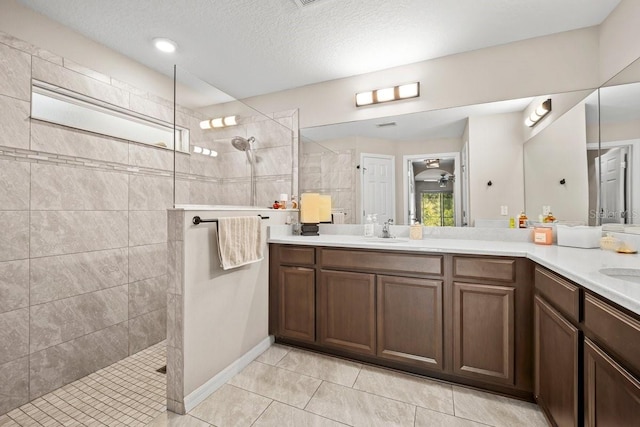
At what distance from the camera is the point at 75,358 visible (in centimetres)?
196

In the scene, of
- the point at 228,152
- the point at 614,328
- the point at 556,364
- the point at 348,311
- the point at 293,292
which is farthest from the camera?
the point at 293,292

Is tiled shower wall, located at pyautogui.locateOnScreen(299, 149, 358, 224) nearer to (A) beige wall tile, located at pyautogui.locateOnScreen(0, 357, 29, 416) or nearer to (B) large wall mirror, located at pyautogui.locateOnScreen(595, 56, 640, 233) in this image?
(B) large wall mirror, located at pyautogui.locateOnScreen(595, 56, 640, 233)

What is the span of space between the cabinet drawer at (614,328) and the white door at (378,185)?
5.21ft

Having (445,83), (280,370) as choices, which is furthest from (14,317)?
(445,83)

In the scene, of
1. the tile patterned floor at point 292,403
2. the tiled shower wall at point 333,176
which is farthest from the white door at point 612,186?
the tiled shower wall at point 333,176

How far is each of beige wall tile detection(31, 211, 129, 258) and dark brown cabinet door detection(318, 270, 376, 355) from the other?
1715mm

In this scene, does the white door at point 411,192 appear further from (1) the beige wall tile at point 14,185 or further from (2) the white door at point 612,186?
(1) the beige wall tile at point 14,185

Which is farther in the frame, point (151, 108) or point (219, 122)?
point (151, 108)

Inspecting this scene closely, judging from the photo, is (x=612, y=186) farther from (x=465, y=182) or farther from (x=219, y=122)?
(x=219, y=122)

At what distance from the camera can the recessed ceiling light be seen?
2184 millimetres

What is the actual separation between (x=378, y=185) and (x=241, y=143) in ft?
4.17

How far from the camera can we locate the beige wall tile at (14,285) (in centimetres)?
164

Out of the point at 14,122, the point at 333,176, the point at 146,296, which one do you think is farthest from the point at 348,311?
the point at 14,122

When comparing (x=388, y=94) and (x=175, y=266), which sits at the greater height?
(x=388, y=94)
